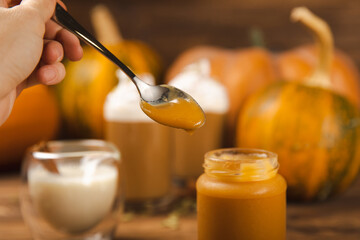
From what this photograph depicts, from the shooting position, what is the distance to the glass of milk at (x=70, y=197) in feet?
3.22

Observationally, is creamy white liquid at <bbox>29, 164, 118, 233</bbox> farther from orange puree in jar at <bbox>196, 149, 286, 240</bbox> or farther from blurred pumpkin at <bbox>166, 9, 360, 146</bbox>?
blurred pumpkin at <bbox>166, 9, 360, 146</bbox>

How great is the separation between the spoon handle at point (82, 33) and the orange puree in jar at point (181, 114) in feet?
0.27

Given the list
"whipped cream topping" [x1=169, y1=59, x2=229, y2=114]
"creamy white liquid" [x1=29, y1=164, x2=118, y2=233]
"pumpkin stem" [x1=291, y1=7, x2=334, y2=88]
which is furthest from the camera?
"whipped cream topping" [x1=169, y1=59, x2=229, y2=114]

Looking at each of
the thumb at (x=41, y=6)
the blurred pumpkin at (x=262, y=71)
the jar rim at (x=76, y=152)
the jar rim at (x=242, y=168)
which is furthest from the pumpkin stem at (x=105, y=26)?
the jar rim at (x=242, y=168)

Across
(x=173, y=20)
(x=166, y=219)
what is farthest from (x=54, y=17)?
(x=173, y=20)

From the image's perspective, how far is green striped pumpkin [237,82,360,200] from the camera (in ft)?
3.88

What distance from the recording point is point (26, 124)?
161cm

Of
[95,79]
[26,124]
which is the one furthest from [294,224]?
[26,124]

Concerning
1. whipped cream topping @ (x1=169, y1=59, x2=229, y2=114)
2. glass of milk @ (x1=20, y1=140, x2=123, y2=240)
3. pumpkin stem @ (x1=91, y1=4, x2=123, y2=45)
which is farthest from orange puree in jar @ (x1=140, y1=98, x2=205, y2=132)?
pumpkin stem @ (x1=91, y1=4, x2=123, y2=45)

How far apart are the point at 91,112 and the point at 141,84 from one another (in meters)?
0.92

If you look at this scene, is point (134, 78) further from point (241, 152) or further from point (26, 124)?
point (26, 124)

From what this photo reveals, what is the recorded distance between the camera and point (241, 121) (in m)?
1.34

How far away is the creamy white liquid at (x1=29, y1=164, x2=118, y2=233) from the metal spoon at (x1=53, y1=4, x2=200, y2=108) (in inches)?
12.8

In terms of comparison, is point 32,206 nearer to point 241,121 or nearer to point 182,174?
point 182,174
